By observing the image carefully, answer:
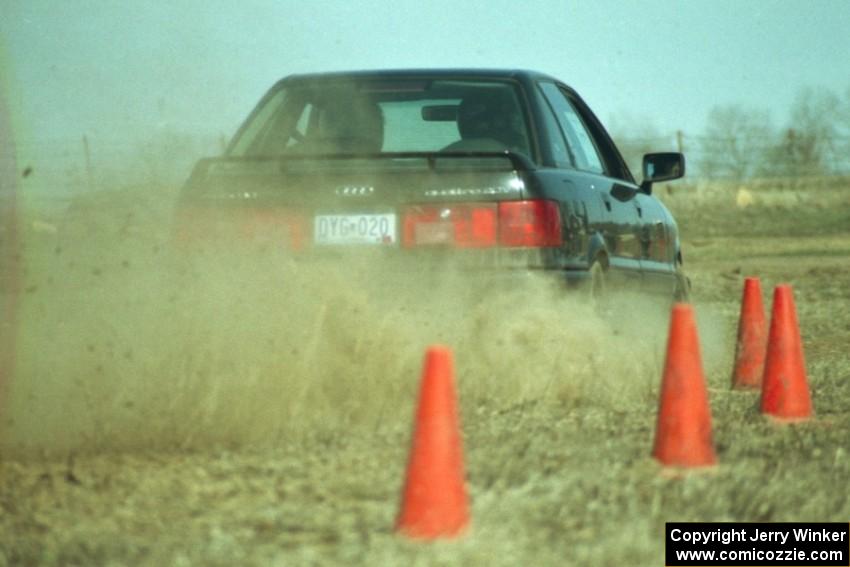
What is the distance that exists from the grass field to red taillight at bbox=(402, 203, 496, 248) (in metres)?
0.20

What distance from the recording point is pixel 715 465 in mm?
5098

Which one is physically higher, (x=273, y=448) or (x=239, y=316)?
(x=239, y=316)

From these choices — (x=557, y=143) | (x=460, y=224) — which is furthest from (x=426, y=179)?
(x=557, y=143)

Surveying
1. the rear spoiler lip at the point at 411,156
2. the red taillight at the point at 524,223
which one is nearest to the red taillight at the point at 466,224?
the red taillight at the point at 524,223

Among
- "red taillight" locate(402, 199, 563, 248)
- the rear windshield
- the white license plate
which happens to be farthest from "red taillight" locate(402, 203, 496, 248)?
the rear windshield

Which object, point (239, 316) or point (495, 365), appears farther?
point (495, 365)

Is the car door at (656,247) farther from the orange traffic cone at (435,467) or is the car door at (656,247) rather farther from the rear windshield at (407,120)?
the orange traffic cone at (435,467)

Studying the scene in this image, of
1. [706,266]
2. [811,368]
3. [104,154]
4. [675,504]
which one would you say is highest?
[104,154]

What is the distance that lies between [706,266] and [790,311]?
13248mm

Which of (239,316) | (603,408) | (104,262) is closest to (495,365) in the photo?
(603,408)

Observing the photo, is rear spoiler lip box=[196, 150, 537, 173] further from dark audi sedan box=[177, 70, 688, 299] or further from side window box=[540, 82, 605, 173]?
side window box=[540, 82, 605, 173]

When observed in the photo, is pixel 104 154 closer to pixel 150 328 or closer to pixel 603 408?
pixel 150 328

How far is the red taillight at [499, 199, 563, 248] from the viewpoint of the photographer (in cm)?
634

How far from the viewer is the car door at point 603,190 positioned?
7289 millimetres
